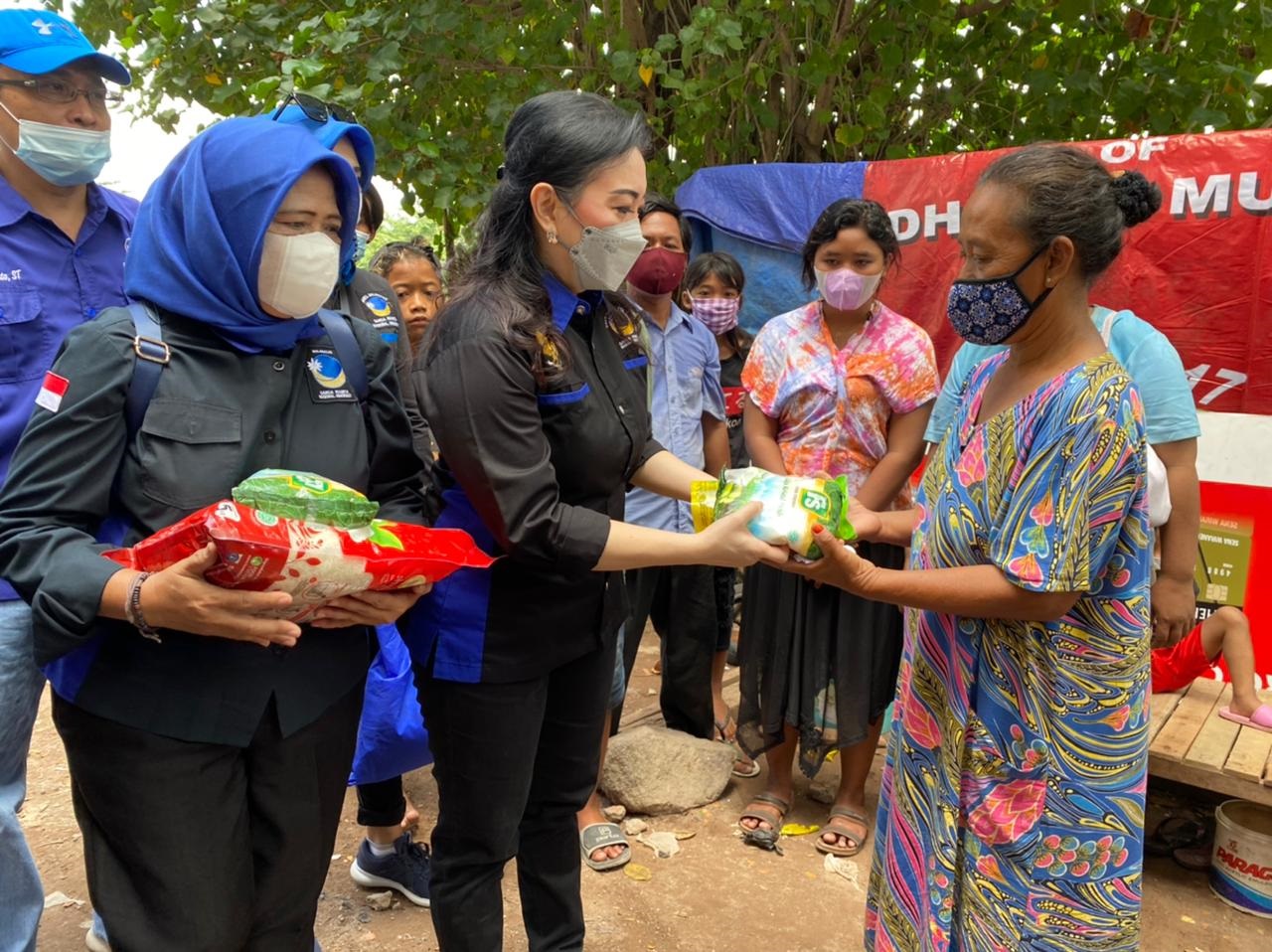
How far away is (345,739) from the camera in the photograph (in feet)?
6.12

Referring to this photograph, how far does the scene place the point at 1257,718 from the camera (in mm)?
3393

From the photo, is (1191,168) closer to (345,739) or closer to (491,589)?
(491,589)

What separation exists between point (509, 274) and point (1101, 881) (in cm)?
163

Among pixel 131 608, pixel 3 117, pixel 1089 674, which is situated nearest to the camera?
pixel 131 608

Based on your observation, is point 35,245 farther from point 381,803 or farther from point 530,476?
point 381,803

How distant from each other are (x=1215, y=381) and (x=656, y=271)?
239cm

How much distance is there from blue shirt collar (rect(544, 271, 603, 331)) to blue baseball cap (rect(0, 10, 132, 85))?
1384 mm

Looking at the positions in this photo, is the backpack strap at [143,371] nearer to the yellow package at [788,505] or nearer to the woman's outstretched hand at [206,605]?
the woman's outstretched hand at [206,605]

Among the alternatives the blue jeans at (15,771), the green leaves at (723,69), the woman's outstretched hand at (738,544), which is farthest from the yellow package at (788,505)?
the green leaves at (723,69)

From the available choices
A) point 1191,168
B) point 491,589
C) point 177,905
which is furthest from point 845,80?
point 177,905

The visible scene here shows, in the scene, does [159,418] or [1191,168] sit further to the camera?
[1191,168]

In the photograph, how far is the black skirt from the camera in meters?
3.36

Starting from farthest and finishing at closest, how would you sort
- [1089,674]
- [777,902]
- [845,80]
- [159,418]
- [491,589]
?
[845,80], [777,902], [491,589], [1089,674], [159,418]

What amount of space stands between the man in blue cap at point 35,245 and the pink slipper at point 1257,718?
3819 millimetres
